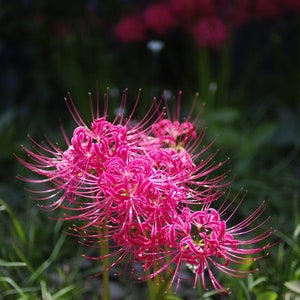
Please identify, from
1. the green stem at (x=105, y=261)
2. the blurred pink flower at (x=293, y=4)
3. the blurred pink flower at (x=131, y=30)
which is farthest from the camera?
the blurred pink flower at (x=131, y=30)

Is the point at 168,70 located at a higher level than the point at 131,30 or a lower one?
lower

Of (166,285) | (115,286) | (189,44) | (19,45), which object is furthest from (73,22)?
(166,285)

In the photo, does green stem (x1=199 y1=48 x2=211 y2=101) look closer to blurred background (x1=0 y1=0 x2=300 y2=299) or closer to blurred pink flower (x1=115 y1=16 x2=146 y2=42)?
blurred background (x1=0 y1=0 x2=300 y2=299)

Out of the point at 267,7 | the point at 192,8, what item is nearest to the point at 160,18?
the point at 192,8

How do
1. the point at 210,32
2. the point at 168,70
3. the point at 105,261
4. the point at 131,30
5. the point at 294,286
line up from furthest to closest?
the point at 168,70, the point at 131,30, the point at 210,32, the point at 294,286, the point at 105,261

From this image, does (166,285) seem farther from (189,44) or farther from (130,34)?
(189,44)

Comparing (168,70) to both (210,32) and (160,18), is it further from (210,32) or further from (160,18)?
(210,32)

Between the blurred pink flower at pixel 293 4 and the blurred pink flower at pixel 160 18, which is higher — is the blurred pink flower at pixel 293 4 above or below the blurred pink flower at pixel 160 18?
above

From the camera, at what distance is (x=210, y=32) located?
11.3ft

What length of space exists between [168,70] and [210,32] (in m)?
1.00

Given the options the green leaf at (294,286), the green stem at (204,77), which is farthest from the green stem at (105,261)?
the green stem at (204,77)

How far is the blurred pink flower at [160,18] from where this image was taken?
364cm

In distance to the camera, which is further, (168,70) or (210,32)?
(168,70)

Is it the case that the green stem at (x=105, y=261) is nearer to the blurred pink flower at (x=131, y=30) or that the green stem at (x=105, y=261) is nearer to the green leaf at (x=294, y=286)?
the green leaf at (x=294, y=286)
